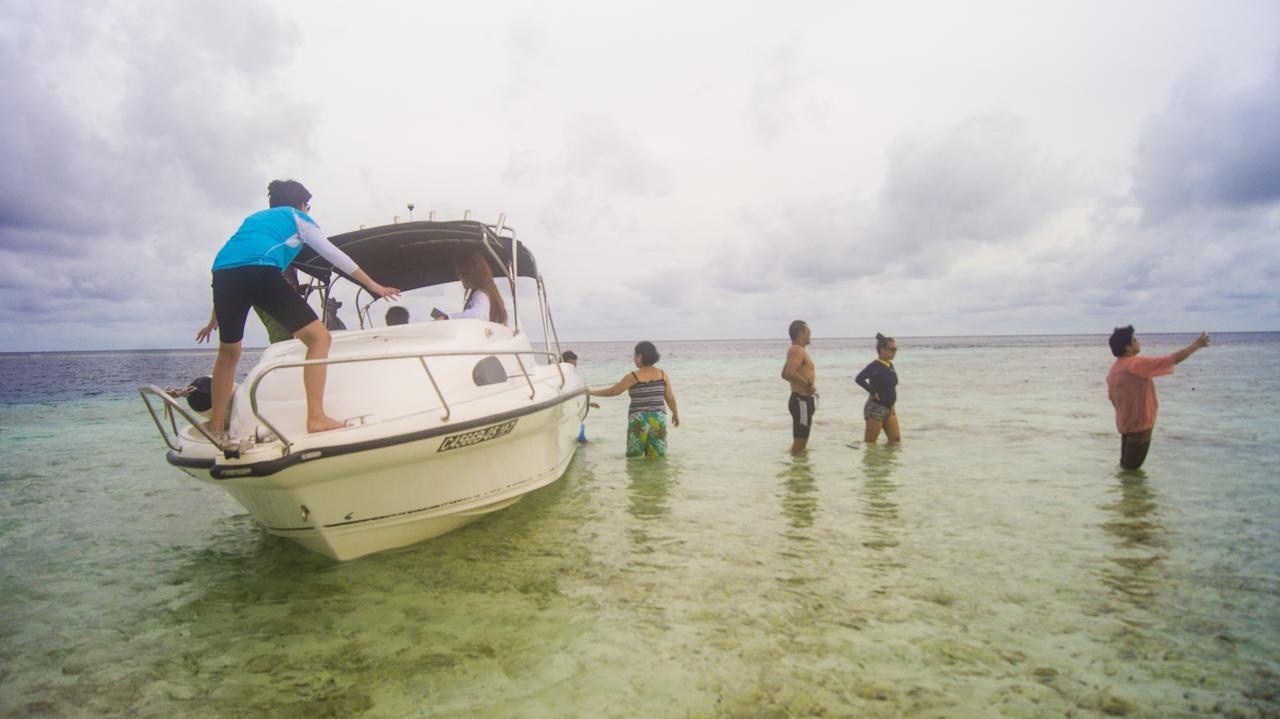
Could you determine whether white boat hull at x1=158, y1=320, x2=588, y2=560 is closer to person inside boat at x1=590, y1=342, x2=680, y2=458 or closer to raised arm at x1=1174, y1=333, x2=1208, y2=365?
person inside boat at x1=590, y1=342, x2=680, y2=458

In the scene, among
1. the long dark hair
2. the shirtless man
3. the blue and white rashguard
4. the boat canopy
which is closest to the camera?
the blue and white rashguard

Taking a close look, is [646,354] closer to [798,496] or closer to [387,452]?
[798,496]

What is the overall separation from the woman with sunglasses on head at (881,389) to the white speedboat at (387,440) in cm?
493

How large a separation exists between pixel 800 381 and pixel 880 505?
110 inches

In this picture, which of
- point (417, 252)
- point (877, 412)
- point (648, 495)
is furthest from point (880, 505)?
point (417, 252)

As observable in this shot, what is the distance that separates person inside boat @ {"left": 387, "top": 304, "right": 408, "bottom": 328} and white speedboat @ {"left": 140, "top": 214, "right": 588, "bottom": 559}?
163 centimetres

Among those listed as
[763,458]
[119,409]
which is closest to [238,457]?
[763,458]

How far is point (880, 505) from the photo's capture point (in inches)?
251

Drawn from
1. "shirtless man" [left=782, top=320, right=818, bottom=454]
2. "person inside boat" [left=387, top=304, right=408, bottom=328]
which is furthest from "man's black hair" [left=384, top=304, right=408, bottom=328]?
"shirtless man" [left=782, top=320, right=818, bottom=454]

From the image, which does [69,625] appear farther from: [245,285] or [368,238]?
[368,238]

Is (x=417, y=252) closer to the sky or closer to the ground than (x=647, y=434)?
closer to the sky

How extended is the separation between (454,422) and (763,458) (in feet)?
18.6

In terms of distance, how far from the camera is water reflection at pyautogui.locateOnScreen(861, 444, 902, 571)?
486cm

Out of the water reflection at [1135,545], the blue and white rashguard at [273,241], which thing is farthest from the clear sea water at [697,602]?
the blue and white rashguard at [273,241]
